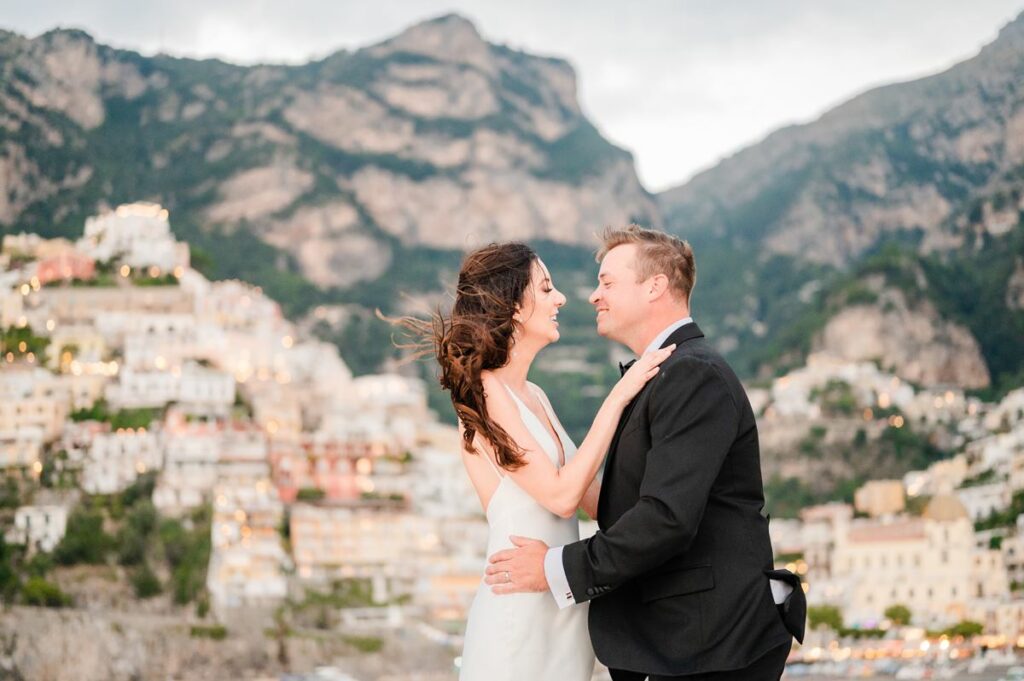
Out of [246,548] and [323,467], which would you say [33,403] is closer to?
[323,467]

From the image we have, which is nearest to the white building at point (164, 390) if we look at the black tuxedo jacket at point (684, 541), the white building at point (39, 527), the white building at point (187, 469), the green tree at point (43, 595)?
the white building at point (187, 469)

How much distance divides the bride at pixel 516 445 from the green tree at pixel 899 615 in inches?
2595

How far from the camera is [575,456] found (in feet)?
18.2

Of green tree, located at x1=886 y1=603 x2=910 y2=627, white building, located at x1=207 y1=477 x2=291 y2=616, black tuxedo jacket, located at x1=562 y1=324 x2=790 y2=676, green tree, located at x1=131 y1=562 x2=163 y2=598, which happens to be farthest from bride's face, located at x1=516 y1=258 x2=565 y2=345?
green tree, located at x1=886 y1=603 x2=910 y2=627

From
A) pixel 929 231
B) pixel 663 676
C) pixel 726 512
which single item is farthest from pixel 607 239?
pixel 929 231

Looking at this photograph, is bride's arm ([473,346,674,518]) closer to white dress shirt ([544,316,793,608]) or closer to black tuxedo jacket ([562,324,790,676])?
black tuxedo jacket ([562,324,790,676])

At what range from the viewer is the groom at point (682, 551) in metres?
4.99

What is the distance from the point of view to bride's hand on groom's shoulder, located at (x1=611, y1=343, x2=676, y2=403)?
17.4 feet

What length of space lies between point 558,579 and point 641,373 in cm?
80

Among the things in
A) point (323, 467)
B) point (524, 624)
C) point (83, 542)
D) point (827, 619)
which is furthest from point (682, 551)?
point (323, 467)

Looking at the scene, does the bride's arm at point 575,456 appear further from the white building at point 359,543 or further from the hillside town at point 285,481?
the white building at point 359,543

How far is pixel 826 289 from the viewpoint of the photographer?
14462 centimetres

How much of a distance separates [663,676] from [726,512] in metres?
0.61

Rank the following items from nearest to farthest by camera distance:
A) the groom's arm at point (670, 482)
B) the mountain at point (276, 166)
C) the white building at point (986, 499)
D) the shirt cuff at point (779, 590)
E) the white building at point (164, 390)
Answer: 1. the groom's arm at point (670, 482)
2. the shirt cuff at point (779, 590)
3. the white building at point (164, 390)
4. the white building at point (986, 499)
5. the mountain at point (276, 166)
